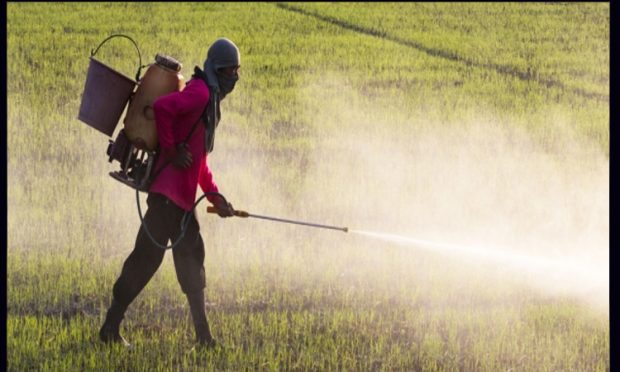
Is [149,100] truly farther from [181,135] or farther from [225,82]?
[225,82]

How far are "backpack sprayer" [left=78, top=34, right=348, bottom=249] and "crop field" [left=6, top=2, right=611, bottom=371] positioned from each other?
3.28ft

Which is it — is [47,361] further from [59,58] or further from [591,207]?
[59,58]

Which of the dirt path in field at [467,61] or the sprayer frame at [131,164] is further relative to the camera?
the dirt path in field at [467,61]

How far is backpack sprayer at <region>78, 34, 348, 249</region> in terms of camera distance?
302 inches

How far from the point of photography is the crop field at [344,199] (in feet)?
28.0

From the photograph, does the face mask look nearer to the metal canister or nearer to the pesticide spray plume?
the metal canister

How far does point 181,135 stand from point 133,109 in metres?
0.29

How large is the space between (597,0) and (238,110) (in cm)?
1186

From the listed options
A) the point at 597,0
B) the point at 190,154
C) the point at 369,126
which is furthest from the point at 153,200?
the point at 597,0

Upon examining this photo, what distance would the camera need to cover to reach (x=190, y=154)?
7.65 meters

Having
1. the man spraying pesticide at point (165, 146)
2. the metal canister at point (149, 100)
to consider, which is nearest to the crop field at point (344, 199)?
the man spraying pesticide at point (165, 146)

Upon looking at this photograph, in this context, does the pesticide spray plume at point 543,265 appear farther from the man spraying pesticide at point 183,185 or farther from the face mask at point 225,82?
the face mask at point 225,82

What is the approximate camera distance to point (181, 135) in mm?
7676

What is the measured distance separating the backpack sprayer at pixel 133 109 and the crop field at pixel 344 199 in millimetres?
999
